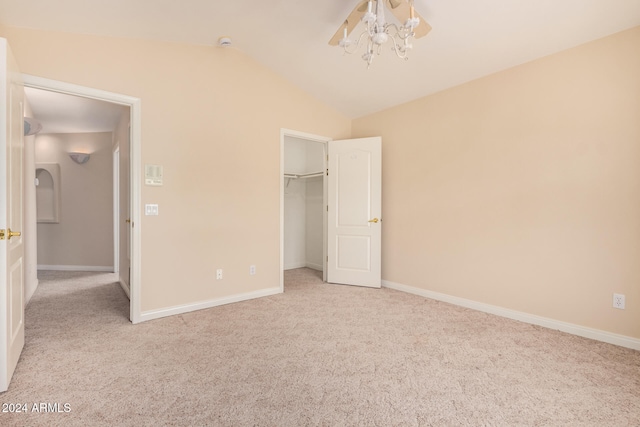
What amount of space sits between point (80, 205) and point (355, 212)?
16.4 feet

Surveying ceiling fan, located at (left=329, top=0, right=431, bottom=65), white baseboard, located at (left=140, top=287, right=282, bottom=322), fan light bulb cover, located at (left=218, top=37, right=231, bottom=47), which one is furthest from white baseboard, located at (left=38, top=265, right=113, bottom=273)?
ceiling fan, located at (left=329, top=0, right=431, bottom=65)

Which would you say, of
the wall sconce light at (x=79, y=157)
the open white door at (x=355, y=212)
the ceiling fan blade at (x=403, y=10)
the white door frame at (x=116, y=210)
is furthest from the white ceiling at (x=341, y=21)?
the wall sconce light at (x=79, y=157)

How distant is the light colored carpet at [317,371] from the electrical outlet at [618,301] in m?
0.32

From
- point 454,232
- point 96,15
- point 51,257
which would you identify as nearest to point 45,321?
point 96,15

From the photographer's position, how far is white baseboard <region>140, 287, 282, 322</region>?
9.79 feet

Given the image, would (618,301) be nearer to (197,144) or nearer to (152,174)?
(197,144)

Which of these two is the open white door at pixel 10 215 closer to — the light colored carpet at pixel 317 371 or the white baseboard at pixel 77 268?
the light colored carpet at pixel 317 371

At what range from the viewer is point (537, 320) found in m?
2.89

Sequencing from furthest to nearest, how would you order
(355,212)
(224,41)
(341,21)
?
(355,212)
(224,41)
(341,21)

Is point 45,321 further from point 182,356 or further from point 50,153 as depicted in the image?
point 50,153

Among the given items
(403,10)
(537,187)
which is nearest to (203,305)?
(403,10)

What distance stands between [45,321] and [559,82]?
524 cm

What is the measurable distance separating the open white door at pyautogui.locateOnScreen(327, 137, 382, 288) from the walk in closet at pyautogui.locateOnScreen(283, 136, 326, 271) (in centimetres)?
104

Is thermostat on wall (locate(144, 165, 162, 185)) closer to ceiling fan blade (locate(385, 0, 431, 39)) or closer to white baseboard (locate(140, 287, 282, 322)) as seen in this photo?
white baseboard (locate(140, 287, 282, 322))
